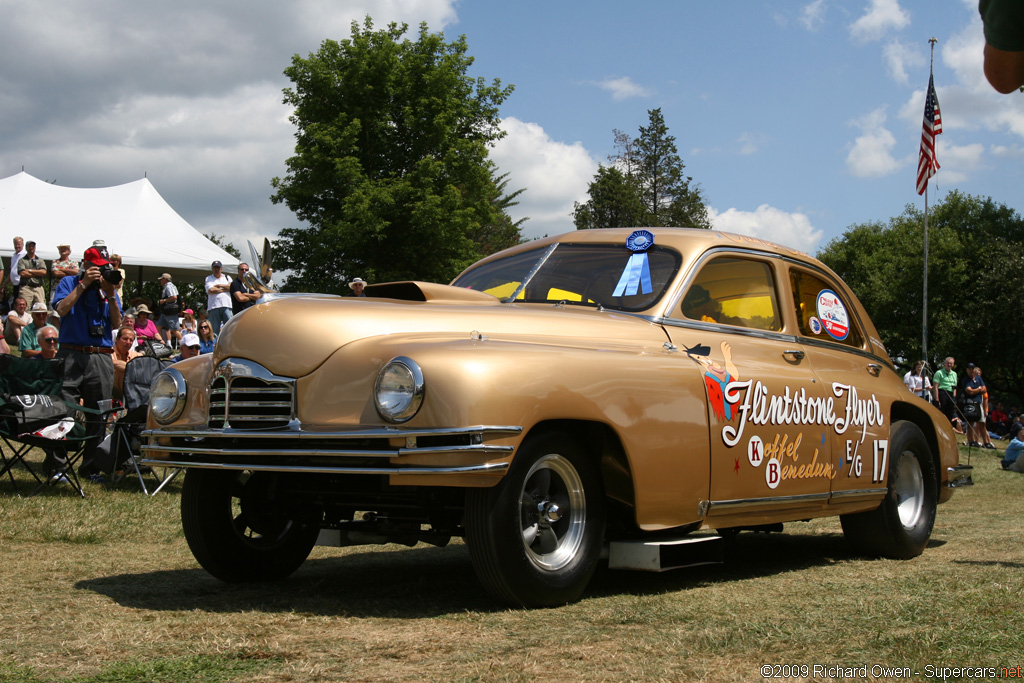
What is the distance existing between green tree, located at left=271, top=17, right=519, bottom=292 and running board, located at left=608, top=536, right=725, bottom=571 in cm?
3125

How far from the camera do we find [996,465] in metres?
17.2

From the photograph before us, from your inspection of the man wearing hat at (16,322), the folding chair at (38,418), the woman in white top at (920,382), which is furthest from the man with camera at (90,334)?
the woman in white top at (920,382)

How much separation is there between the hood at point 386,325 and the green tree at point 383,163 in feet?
102

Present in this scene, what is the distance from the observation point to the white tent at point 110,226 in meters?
22.9

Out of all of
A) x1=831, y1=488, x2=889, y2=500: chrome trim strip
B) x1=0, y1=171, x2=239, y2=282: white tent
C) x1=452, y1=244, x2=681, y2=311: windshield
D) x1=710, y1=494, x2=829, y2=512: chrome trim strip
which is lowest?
x1=831, y1=488, x2=889, y2=500: chrome trim strip

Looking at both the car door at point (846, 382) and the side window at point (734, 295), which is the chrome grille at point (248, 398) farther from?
the car door at point (846, 382)

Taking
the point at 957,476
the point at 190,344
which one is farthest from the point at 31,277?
the point at 957,476

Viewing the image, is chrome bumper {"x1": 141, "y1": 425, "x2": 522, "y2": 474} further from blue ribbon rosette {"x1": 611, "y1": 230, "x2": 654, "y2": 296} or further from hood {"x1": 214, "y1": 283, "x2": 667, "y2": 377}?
blue ribbon rosette {"x1": 611, "y1": 230, "x2": 654, "y2": 296}

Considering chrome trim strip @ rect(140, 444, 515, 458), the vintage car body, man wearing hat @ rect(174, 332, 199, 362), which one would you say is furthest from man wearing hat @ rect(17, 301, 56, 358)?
chrome trim strip @ rect(140, 444, 515, 458)

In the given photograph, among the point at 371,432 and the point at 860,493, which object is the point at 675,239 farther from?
the point at 371,432

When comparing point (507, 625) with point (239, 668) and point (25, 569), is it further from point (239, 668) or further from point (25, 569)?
point (25, 569)

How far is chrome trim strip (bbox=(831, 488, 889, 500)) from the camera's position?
5996 millimetres

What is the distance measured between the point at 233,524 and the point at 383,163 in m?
34.2

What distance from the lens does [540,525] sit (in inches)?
172
